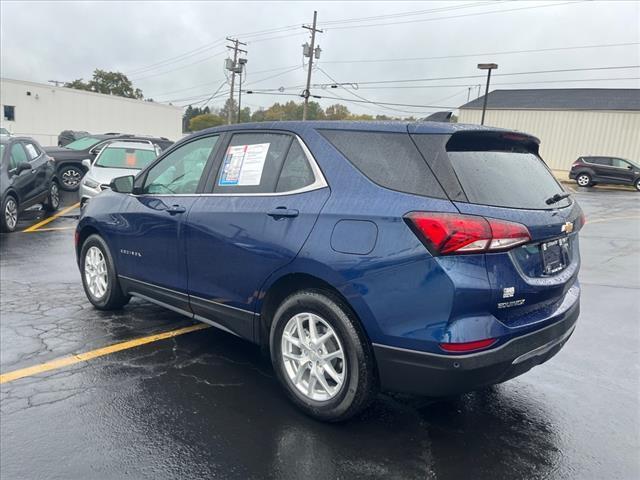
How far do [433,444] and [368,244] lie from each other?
4.04ft

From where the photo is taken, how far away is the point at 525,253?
2787 mm

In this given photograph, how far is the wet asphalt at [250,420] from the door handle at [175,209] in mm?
1120

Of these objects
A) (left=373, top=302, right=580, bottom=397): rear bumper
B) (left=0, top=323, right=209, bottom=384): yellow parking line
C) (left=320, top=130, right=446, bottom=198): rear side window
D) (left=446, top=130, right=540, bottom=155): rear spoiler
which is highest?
(left=446, top=130, right=540, bottom=155): rear spoiler

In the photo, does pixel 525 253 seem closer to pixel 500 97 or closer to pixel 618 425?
pixel 618 425

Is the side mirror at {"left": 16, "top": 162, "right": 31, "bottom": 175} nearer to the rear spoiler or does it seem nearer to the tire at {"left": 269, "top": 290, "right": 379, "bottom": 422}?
the tire at {"left": 269, "top": 290, "right": 379, "bottom": 422}

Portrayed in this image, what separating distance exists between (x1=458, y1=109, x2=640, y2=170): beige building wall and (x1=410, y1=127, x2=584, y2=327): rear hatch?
3714 centimetres

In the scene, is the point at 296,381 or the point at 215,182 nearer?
the point at 296,381

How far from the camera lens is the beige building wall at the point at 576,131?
1484 inches

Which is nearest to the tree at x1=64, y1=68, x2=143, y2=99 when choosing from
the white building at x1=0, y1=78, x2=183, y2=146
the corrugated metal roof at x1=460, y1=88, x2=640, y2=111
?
the white building at x1=0, y1=78, x2=183, y2=146

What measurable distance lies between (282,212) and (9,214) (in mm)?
7955

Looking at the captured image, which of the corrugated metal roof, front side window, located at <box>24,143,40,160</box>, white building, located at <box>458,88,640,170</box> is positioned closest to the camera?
front side window, located at <box>24,143,40,160</box>

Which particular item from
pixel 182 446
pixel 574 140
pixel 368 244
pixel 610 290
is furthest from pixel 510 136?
pixel 574 140

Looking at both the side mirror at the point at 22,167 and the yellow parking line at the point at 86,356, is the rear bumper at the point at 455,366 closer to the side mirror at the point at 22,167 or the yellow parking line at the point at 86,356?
the yellow parking line at the point at 86,356

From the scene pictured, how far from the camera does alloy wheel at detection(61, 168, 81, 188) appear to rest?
1519 cm
